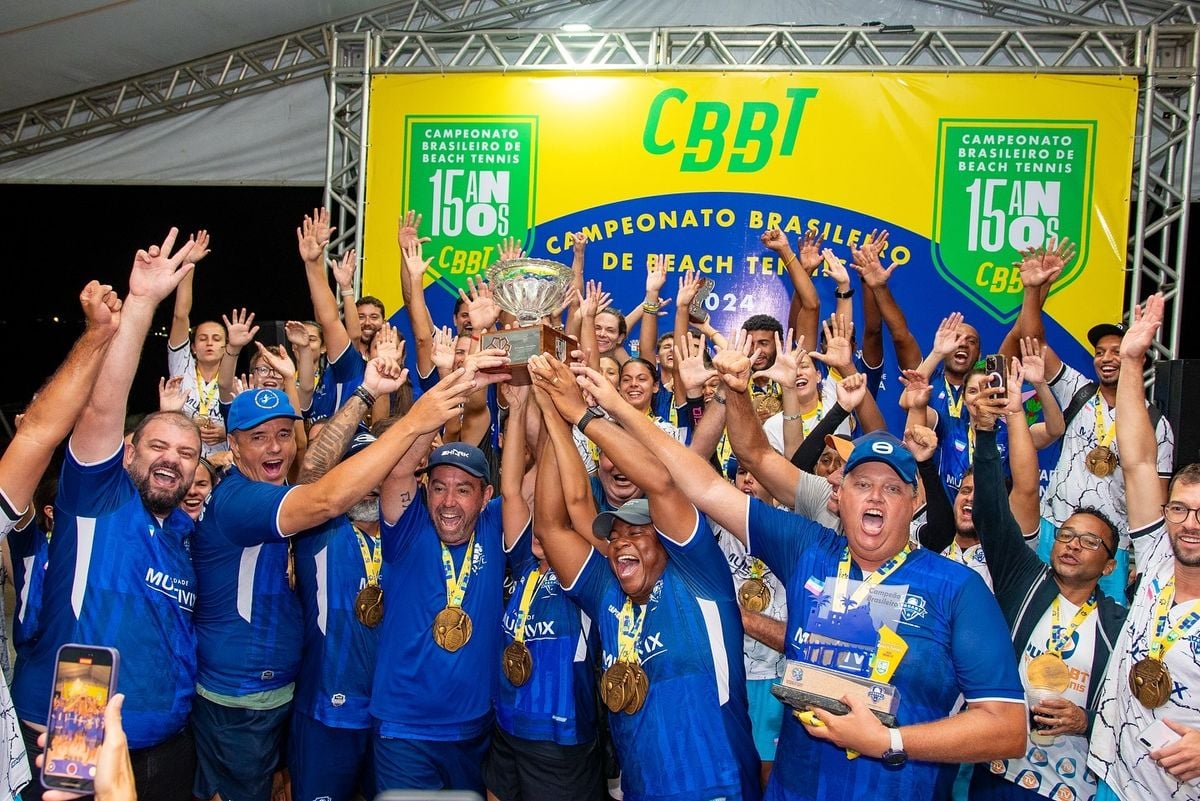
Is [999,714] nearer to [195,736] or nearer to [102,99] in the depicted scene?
[195,736]

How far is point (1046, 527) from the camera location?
457cm

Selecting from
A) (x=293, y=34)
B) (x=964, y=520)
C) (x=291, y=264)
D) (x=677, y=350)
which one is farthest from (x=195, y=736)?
(x=291, y=264)

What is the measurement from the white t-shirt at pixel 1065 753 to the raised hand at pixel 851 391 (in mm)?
1222

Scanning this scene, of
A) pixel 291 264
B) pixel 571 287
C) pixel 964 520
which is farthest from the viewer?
pixel 291 264

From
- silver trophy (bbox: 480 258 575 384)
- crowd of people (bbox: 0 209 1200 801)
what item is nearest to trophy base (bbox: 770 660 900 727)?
crowd of people (bbox: 0 209 1200 801)

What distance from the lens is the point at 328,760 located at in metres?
3.80

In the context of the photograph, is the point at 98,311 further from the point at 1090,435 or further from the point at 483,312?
the point at 1090,435

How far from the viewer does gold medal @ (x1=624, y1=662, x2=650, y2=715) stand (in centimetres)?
305

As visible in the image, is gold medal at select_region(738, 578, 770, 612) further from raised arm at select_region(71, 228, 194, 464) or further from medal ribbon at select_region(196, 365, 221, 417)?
medal ribbon at select_region(196, 365, 221, 417)

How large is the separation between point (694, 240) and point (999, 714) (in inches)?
200

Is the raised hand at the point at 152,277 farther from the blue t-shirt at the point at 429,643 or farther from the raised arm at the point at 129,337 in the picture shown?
the blue t-shirt at the point at 429,643

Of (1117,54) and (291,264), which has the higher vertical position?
(1117,54)

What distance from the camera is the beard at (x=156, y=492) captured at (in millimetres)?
3316

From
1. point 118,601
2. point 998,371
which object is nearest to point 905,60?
point 998,371
